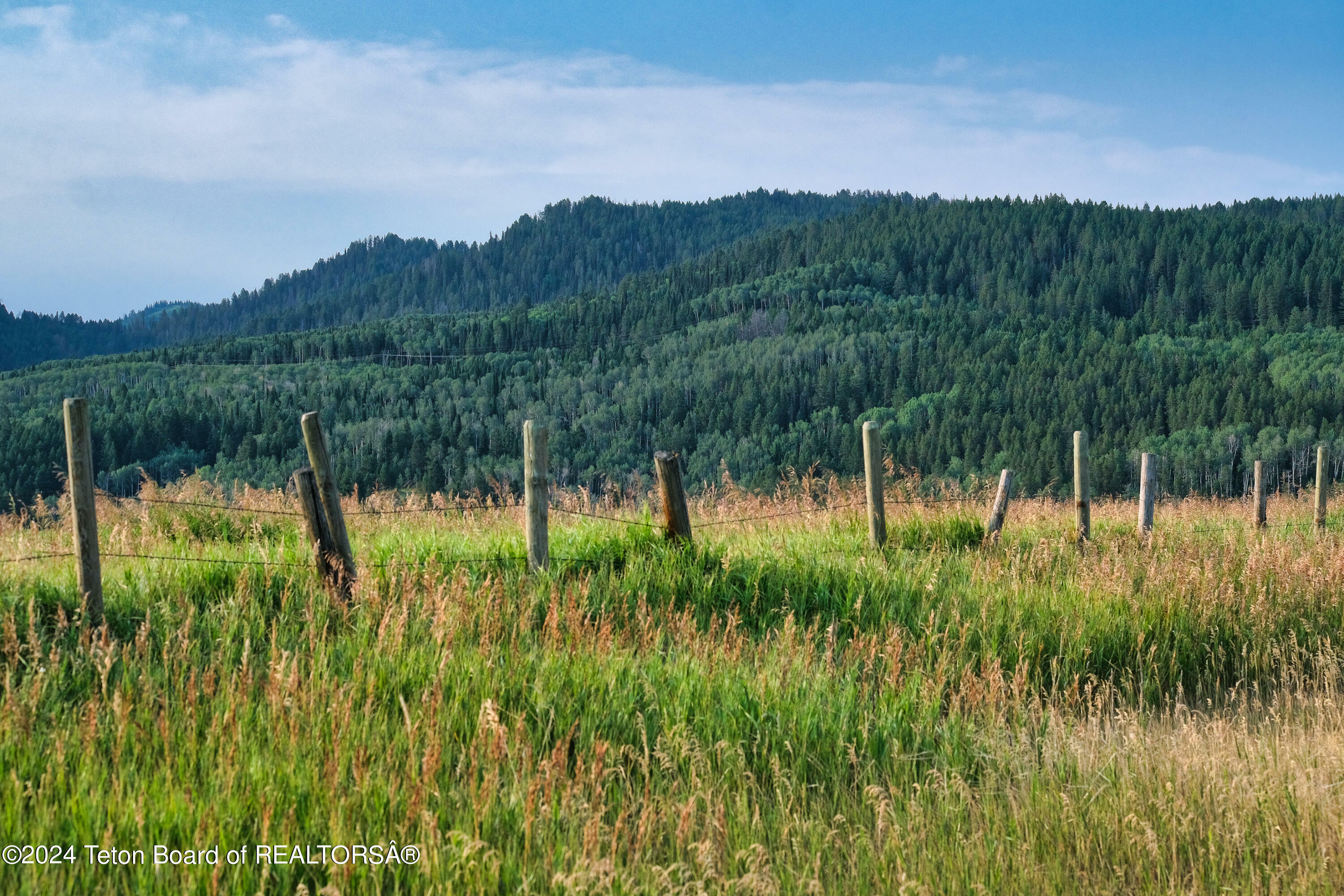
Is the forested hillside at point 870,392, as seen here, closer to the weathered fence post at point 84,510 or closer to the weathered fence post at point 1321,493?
the weathered fence post at point 1321,493

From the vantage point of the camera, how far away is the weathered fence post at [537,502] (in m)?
6.61

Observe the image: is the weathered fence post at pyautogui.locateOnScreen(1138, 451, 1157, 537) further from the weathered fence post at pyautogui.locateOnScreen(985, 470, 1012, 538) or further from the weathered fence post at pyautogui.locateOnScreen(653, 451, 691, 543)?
the weathered fence post at pyautogui.locateOnScreen(653, 451, 691, 543)

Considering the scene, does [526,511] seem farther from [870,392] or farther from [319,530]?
[870,392]

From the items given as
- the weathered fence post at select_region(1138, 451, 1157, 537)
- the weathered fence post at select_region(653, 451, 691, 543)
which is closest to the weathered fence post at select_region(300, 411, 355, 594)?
the weathered fence post at select_region(653, 451, 691, 543)

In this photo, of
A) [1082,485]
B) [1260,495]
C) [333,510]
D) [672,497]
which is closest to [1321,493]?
[1260,495]

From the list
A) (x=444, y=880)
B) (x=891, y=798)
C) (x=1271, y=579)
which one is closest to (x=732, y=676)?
(x=891, y=798)

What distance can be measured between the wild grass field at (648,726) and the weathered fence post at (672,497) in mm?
255

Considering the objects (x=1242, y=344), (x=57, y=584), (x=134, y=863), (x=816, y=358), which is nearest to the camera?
(x=134, y=863)

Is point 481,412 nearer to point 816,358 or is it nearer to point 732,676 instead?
point 816,358

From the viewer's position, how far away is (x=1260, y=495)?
1391 cm

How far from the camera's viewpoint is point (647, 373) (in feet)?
548

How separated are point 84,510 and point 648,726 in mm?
3349

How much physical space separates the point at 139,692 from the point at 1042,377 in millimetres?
141251

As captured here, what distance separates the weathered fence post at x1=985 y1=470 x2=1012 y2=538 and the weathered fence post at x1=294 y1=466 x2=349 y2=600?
6553 millimetres
